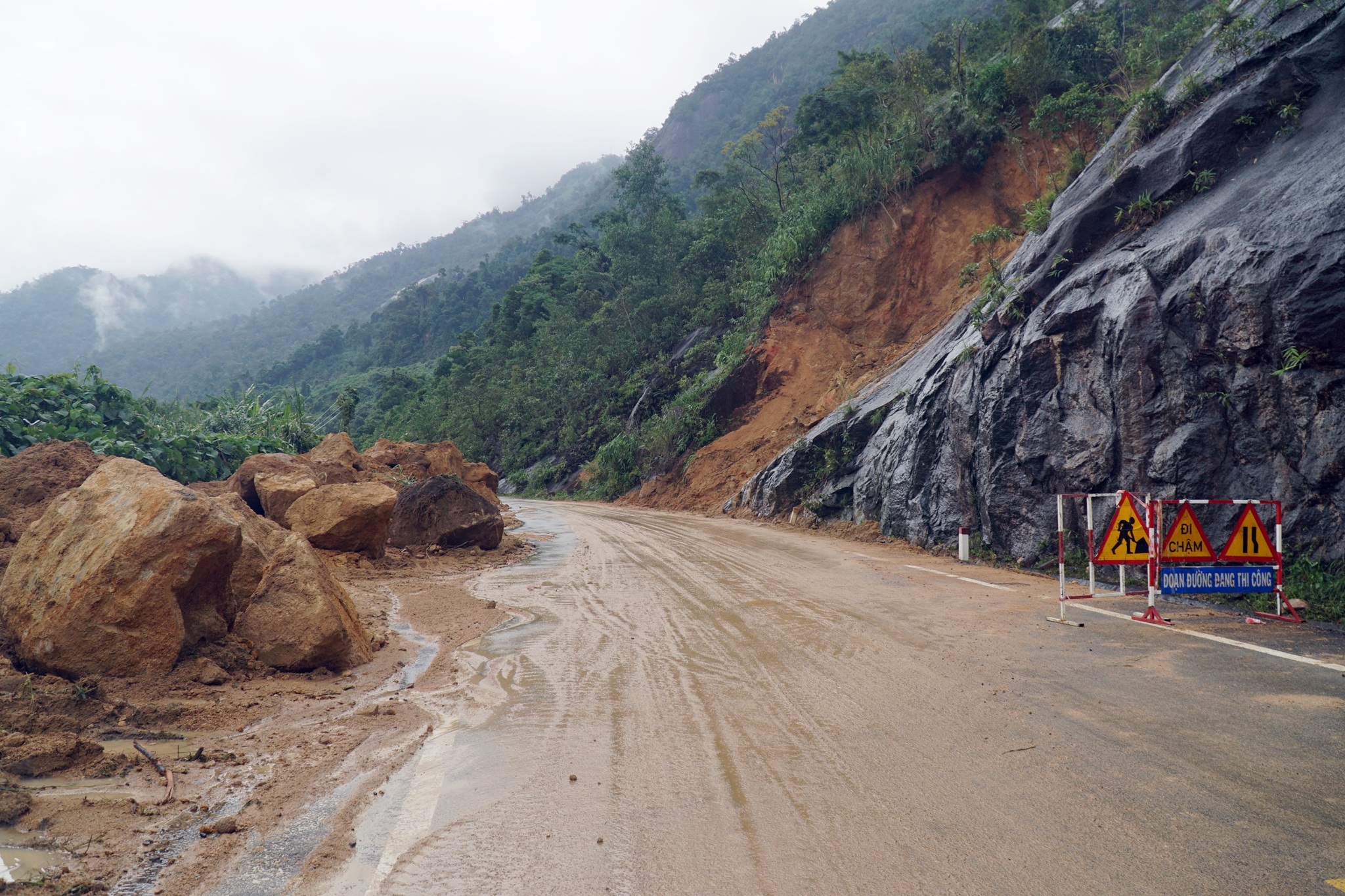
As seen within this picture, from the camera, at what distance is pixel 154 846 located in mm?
3320

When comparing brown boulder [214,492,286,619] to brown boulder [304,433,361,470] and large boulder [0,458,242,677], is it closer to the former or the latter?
large boulder [0,458,242,677]

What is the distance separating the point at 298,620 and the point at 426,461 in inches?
619

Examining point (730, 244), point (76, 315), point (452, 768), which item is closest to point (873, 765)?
point (452, 768)

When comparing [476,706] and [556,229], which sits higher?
[556,229]

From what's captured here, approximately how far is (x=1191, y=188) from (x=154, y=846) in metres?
13.7

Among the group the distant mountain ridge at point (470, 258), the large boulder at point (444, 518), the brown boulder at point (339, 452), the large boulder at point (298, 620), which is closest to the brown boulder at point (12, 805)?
the large boulder at point (298, 620)

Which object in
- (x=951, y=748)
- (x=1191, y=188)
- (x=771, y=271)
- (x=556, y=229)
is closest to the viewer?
(x=951, y=748)

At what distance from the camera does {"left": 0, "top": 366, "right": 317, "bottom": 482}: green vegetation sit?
12.3 meters

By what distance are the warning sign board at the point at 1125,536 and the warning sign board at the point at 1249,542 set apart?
784 mm

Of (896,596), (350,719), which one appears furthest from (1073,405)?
(350,719)

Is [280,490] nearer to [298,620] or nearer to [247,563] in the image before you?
[247,563]

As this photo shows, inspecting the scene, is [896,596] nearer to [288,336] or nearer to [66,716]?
[66,716]

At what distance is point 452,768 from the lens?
425cm

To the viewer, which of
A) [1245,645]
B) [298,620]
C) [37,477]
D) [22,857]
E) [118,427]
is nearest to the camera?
[22,857]
